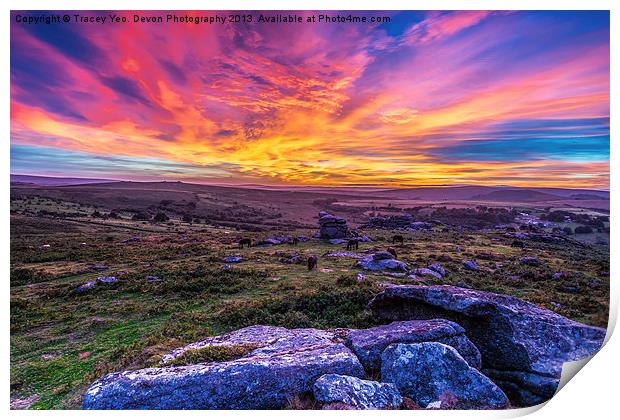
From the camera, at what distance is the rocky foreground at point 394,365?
5695 mm

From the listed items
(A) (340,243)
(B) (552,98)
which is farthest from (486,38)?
(A) (340,243)

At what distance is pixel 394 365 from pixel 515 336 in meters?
3.16

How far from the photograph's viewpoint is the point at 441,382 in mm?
6023

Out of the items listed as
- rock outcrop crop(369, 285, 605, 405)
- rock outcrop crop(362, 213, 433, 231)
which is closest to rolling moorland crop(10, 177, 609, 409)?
rock outcrop crop(369, 285, 605, 405)

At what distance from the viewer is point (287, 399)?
5879mm

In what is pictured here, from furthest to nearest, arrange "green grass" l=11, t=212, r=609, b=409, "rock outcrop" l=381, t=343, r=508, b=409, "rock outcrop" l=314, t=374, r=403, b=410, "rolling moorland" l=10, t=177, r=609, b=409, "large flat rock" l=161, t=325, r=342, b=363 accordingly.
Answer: "rolling moorland" l=10, t=177, r=609, b=409, "green grass" l=11, t=212, r=609, b=409, "large flat rock" l=161, t=325, r=342, b=363, "rock outcrop" l=381, t=343, r=508, b=409, "rock outcrop" l=314, t=374, r=403, b=410

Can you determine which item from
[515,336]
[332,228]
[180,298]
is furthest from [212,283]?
[332,228]

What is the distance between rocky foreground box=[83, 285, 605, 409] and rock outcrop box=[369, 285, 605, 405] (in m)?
0.02

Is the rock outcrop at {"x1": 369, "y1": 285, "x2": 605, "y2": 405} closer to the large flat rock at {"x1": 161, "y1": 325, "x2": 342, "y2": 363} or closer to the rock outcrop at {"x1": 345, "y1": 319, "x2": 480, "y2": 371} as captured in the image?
the rock outcrop at {"x1": 345, "y1": 319, "x2": 480, "y2": 371}

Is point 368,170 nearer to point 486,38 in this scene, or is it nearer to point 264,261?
point 486,38

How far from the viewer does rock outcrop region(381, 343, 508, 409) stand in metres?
6.03

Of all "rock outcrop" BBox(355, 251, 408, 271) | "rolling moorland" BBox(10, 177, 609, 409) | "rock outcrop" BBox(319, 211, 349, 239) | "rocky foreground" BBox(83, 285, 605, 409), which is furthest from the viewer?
"rock outcrop" BBox(319, 211, 349, 239)

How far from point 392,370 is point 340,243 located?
74.3 feet

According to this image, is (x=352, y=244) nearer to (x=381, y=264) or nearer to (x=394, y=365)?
(x=381, y=264)
